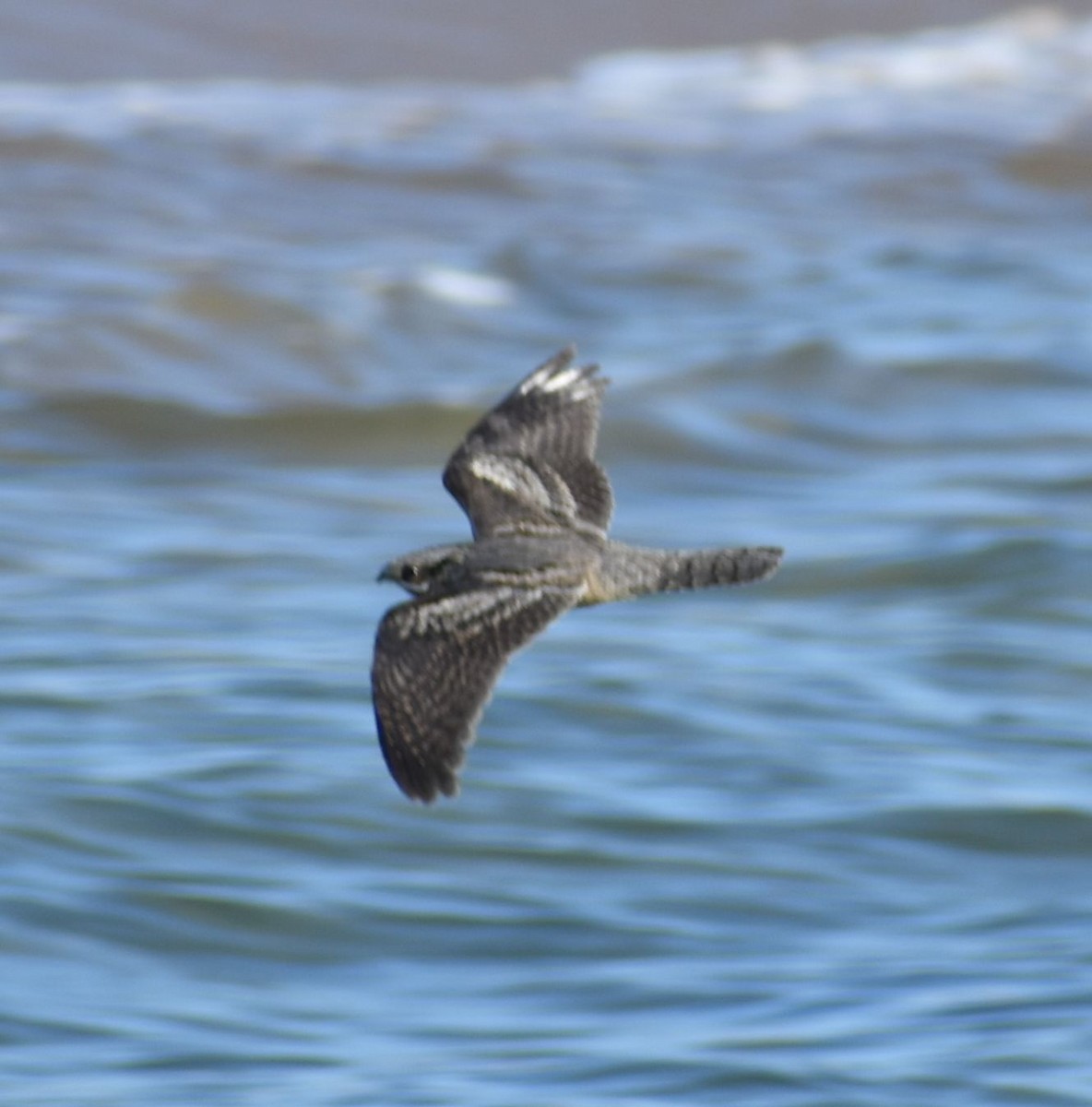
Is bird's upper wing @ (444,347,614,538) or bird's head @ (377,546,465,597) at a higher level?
bird's upper wing @ (444,347,614,538)

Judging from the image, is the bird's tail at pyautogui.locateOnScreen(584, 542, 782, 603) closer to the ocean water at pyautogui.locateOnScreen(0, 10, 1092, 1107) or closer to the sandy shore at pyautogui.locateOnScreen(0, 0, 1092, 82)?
the ocean water at pyautogui.locateOnScreen(0, 10, 1092, 1107)

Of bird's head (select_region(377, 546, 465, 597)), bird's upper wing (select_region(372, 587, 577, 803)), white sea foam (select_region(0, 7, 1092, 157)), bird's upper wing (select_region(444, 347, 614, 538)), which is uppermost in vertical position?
white sea foam (select_region(0, 7, 1092, 157))

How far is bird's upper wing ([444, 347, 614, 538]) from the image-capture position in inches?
210

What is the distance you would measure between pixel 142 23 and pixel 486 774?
42.7 ft

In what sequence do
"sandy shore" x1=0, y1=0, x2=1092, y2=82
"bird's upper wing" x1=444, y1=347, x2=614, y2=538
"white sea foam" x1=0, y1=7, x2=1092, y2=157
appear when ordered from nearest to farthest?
1. "bird's upper wing" x1=444, y1=347, x2=614, y2=538
2. "white sea foam" x1=0, y1=7, x2=1092, y2=157
3. "sandy shore" x1=0, y1=0, x2=1092, y2=82

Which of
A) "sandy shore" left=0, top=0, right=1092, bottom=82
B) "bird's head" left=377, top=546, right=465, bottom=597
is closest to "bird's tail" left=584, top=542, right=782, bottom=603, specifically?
"bird's head" left=377, top=546, right=465, bottom=597

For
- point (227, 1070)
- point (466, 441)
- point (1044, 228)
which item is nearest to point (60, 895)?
point (227, 1070)

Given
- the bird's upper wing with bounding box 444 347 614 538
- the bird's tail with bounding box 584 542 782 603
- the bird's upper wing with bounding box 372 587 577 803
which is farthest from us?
the bird's upper wing with bounding box 444 347 614 538

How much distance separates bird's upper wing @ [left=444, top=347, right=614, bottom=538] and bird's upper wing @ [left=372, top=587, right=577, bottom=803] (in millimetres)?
428

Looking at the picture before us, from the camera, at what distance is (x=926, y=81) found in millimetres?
21438

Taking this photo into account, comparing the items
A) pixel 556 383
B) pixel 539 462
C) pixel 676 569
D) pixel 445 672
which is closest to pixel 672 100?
pixel 556 383

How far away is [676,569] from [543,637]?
4381 millimetres

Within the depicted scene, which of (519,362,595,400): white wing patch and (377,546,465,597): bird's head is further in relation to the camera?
(519,362,595,400): white wing patch

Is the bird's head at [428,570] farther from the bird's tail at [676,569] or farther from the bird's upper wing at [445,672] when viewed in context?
the bird's tail at [676,569]
